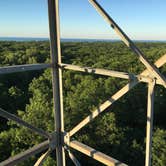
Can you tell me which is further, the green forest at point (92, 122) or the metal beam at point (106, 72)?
the green forest at point (92, 122)

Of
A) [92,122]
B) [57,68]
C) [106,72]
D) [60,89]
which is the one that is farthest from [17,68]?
[92,122]

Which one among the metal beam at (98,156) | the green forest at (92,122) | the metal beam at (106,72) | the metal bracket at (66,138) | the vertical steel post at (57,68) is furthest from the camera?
the green forest at (92,122)

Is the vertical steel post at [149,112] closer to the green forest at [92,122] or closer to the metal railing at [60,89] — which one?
the metal railing at [60,89]

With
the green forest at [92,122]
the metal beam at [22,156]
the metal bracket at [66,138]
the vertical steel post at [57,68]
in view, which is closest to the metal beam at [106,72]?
the vertical steel post at [57,68]

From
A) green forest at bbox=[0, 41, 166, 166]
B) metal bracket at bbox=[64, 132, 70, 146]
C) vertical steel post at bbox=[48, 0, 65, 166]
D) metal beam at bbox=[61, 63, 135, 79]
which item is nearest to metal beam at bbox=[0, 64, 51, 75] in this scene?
vertical steel post at bbox=[48, 0, 65, 166]

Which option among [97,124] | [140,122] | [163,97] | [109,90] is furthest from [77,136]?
[163,97]

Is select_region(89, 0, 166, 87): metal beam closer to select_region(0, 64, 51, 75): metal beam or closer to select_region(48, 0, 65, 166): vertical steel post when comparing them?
select_region(48, 0, 65, 166): vertical steel post

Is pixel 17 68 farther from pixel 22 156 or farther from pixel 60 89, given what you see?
pixel 22 156

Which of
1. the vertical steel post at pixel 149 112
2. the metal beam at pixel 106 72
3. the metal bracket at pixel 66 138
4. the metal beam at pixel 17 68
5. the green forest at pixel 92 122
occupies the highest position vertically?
the metal beam at pixel 17 68

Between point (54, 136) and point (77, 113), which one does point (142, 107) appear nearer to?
point (77, 113)
